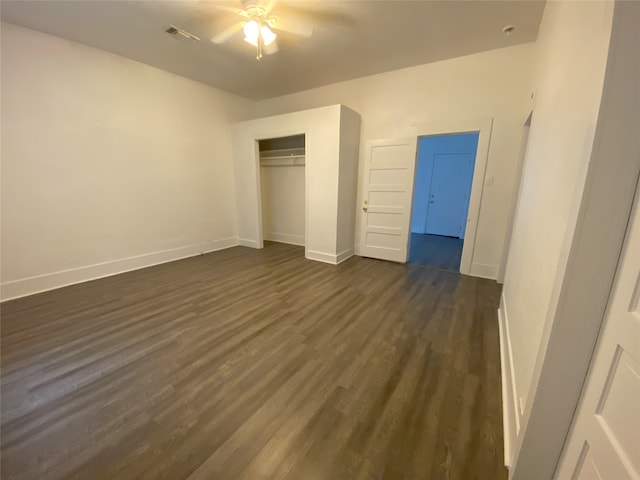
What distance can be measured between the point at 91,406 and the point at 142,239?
2965 mm

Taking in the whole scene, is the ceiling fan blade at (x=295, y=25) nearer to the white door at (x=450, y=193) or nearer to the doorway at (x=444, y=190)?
the doorway at (x=444, y=190)

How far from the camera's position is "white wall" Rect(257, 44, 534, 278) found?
3145 millimetres

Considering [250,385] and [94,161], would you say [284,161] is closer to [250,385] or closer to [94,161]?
[94,161]

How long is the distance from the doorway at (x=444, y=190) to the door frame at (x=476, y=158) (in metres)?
1.70

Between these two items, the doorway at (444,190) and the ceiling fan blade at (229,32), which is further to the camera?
the doorway at (444,190)

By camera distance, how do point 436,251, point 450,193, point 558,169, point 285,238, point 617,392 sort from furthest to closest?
1. point 450,193
2. point 285,238
3. point 436,251
4. point 558,169
5. point 617,392

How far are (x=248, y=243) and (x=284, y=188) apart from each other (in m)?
1.46

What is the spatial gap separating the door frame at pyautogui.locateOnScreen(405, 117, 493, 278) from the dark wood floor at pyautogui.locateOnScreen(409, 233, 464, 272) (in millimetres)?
329

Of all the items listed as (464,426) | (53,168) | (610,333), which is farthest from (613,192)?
(53,168)

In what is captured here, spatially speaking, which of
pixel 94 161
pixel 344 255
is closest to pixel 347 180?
pixel 344 255

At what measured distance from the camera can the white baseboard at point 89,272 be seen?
9.44ft

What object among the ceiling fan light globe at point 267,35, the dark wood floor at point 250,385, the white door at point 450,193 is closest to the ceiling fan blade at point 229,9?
the ceiling fan light globe at point 267,35

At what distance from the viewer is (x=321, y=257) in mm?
4359

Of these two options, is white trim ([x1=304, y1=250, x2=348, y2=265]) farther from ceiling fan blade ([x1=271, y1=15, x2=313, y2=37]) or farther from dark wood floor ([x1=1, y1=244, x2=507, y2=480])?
ceiling fan blade ([x1=271, y1=15, x2=313, y2=37])
